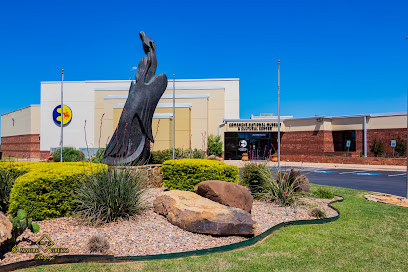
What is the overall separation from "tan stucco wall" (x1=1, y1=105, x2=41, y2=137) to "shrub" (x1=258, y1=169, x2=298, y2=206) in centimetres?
3754

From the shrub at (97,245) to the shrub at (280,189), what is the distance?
4.77m

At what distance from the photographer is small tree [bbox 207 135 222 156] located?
32.2m

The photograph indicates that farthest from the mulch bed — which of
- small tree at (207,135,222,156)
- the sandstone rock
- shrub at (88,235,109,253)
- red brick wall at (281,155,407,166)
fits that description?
small tree at (207,135,222,156)

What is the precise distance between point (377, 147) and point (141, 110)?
25344 millimetres

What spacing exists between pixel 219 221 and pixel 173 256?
1.16 metres

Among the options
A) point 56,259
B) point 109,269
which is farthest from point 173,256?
point 56,259

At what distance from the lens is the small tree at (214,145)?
106 feet

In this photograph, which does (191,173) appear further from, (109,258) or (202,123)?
(202,123)

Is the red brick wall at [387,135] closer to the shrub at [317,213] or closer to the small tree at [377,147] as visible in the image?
the small tree at [377,147]

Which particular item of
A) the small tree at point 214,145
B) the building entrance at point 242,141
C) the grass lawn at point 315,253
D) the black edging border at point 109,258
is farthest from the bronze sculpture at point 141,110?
the building entrance at point 242,141

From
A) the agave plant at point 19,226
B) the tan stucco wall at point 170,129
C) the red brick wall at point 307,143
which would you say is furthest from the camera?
the red brick wall at point 307,143

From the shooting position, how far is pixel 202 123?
103 feet

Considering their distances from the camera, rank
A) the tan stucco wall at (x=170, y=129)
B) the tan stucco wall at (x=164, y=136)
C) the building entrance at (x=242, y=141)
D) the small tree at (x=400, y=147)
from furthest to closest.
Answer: the building entrance at (x=242, y=141)
the tan stucco wall at (x=170, y=129)
the tan stucco wall at (x=164, y=136)
the small tree at (x=400, y=147)

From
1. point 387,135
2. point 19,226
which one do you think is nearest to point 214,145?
point 387,135
